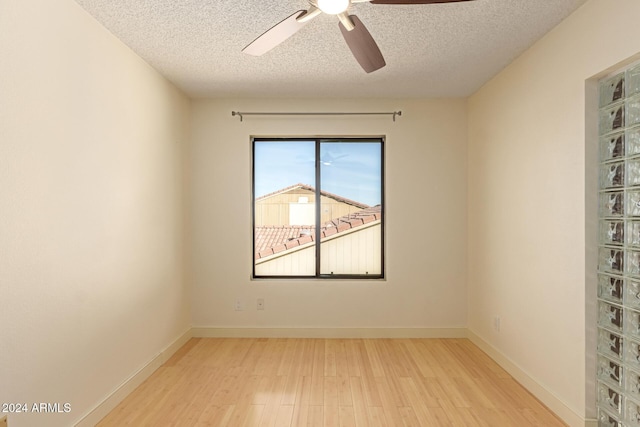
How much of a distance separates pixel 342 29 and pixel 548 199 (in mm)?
1796

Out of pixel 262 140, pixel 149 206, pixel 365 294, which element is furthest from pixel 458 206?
pixel 149 206

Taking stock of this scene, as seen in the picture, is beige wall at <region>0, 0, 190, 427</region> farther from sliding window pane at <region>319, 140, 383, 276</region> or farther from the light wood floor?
sliding window pane at <region>319, 140, 383, 276</region>

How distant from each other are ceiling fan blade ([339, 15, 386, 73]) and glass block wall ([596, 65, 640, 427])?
130cm

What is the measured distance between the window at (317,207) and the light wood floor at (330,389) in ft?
2.77

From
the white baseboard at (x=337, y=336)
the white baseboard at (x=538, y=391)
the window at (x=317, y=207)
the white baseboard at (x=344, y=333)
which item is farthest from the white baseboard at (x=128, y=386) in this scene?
the white baseboard at (x=538, y=391)

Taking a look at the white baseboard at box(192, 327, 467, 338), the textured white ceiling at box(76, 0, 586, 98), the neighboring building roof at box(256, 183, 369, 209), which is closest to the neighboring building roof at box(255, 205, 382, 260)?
the neighboring building roof at box(256, 183, 369, 209)

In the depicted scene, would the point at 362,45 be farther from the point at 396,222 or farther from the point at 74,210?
the point at 396,222

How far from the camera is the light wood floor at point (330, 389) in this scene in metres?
2.42

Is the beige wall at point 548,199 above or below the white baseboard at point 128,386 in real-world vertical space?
above

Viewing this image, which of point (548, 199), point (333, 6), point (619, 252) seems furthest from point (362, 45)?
point (619, 252)

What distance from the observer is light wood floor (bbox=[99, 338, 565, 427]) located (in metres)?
2.42

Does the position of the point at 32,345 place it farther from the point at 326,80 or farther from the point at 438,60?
the point at 438,60

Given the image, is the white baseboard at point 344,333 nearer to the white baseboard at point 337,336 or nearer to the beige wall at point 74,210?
the white baseboard at point 337,336

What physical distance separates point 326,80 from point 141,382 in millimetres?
2919
